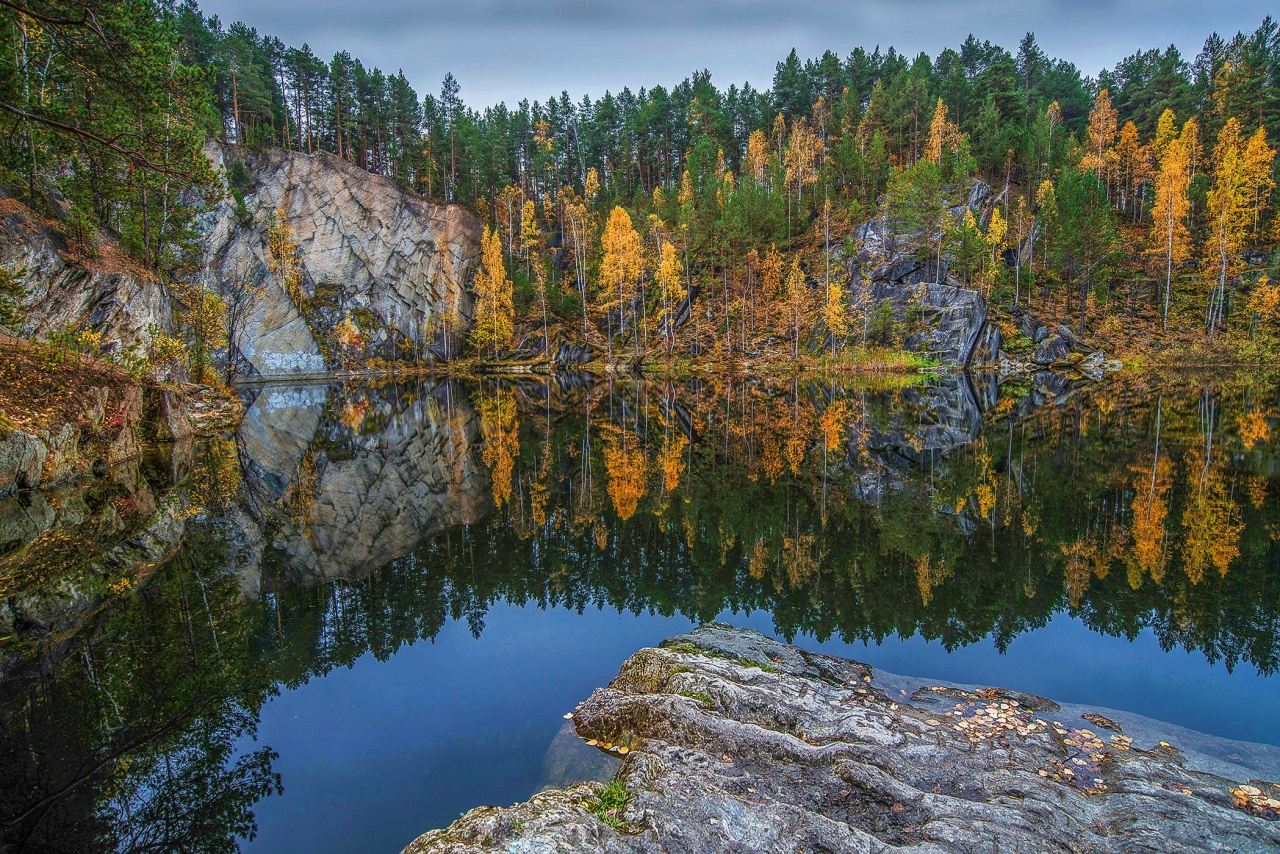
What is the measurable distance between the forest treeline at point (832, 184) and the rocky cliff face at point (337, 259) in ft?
14.1

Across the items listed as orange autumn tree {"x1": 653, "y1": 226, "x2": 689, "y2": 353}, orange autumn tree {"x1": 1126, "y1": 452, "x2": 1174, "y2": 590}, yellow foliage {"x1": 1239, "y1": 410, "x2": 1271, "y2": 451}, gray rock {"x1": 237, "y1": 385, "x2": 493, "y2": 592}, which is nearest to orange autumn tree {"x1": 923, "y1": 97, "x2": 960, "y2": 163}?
orange autumn tree {"x1": 653, "y1": 226, "x2": 689, "y2": 353}

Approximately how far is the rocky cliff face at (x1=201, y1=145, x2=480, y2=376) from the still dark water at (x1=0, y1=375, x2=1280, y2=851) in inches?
1815

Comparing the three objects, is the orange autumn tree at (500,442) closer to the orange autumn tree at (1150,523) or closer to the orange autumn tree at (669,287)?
the orange autumn tree at (1150,523)

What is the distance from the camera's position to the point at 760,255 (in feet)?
218

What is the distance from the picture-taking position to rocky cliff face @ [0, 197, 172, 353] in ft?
60.1

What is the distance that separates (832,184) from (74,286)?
70.7 m

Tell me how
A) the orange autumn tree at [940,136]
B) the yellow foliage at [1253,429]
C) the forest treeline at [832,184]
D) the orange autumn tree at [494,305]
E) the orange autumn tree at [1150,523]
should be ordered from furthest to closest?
the orange autumn tree at [940,136] → the orange autumn tree at [494,305] → the forest treeline at [832,184] → the yellow foliage at [1253,429] → the orange autumn tree at [1150,523]

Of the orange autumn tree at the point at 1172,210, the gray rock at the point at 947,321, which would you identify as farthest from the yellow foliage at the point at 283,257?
the orange autumn tree at the point at 1172,210

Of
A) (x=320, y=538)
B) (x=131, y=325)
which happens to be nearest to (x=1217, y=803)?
(x=320, y=538)

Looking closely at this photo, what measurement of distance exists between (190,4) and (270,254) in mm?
26129

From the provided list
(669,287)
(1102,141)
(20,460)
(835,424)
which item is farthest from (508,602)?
(1102,141)

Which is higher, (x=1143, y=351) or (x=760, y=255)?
(x=760, y=255)

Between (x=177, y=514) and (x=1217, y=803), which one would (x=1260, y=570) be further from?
(x=177, y=514)

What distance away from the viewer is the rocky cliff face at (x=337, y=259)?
60594 millimetres
